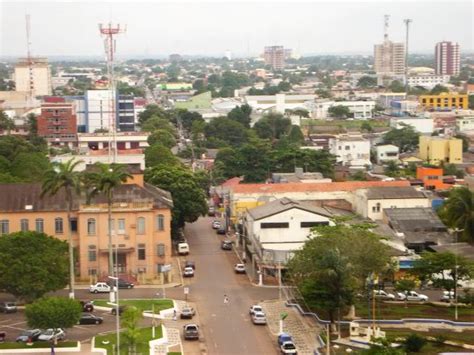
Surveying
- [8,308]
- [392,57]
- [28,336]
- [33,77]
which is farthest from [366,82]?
[28,336]

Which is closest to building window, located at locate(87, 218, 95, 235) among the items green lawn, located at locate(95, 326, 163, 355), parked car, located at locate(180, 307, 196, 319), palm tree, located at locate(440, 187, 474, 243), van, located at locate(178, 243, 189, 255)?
van, located at locate(178, 243, 189, 255)

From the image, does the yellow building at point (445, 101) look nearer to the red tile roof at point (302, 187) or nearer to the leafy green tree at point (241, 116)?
the leafy green tree at point (241, 116)

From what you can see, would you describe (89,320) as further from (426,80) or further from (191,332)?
(426,80)

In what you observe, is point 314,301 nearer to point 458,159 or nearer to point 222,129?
point 458,159

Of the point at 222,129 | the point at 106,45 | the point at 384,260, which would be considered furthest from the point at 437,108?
the point at 384,260

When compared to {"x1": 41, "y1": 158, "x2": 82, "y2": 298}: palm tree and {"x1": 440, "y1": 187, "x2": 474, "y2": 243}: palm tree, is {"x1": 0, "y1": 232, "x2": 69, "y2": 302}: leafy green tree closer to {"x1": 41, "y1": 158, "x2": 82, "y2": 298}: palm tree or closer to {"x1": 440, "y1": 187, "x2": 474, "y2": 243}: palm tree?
{"x1": 41, "y1": 158, "x2": 82, "y2": 298}: palm tree

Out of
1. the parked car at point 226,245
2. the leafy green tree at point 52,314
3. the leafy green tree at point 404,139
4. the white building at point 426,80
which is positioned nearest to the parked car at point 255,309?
the leafy green tree at point 52,314
